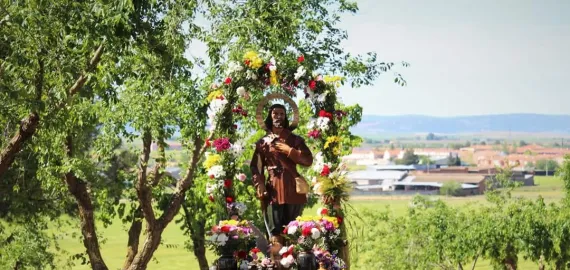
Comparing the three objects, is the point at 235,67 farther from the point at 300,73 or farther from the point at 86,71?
the point at 86,71

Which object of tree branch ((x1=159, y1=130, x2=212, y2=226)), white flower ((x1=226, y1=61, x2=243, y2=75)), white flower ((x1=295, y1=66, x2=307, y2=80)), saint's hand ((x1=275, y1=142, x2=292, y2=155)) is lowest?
tree branch ((x1=159, y1=130, x2=212, y2=226))

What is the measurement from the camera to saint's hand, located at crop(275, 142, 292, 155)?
11.1 m

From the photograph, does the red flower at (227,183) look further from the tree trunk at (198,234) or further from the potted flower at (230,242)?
the tree trunk at (198,234)

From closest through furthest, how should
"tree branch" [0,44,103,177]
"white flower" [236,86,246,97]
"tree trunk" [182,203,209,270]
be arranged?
"tree branch" [0,44,103,177]
"white flower" [236,86,246,97]
"tree trunk" [182,203,209,270]

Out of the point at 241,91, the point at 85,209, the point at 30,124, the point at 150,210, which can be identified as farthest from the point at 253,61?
the point at 85,209

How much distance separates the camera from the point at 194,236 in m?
23.7

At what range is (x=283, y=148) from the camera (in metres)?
11.1

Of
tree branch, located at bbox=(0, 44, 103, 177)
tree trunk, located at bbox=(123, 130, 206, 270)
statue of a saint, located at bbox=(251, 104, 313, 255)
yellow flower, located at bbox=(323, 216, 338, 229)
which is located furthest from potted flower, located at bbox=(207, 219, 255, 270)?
Result: tree trunk, located at bbox=(123, 130, 206, 270)

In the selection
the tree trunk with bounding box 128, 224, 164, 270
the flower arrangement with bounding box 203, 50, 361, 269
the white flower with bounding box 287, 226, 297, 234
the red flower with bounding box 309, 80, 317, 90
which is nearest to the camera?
the white flower with bounding box 287, 226, 297, 234

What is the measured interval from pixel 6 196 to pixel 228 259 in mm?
12796

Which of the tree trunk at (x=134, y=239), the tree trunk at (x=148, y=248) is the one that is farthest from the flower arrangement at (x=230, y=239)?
the tree trunk at (x=134, y=239)

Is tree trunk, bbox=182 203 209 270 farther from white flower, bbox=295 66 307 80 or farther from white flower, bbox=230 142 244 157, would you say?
white flower, bbox=295 66 307 80

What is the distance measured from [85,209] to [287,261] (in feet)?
28.2

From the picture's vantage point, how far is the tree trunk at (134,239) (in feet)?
63.1
